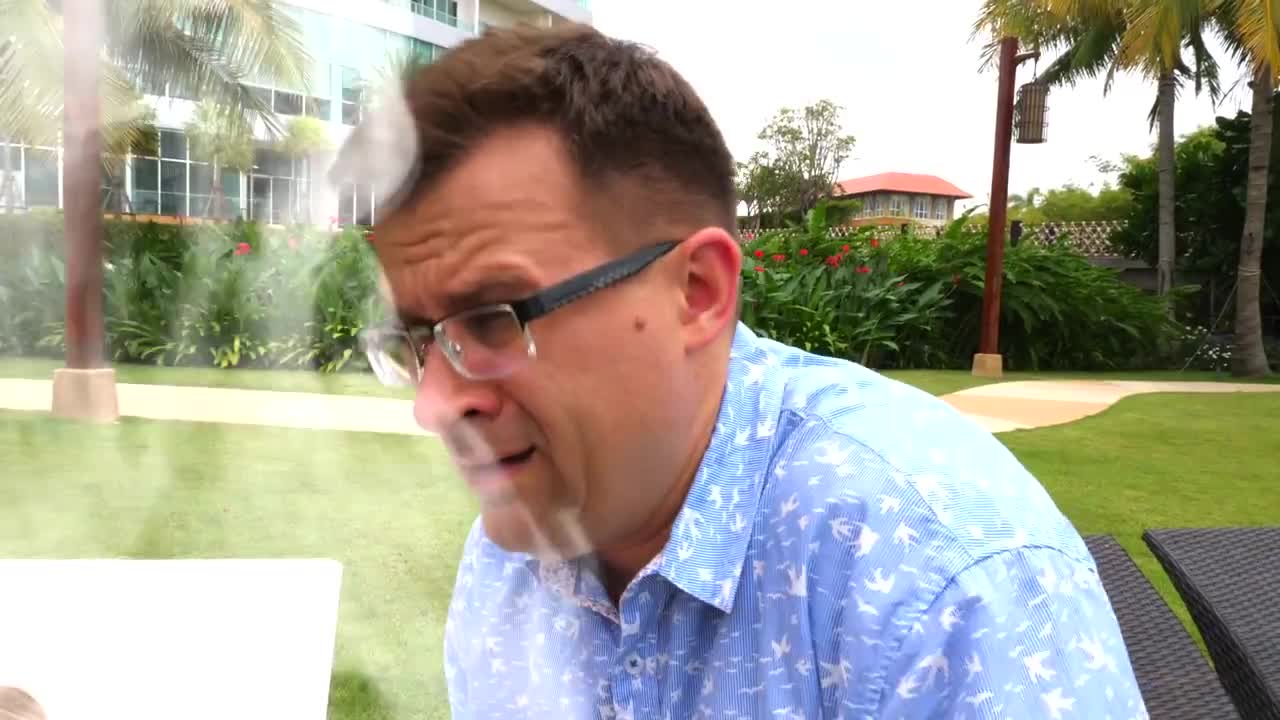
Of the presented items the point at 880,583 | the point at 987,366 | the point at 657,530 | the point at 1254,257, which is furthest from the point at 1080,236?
the point at 880,583

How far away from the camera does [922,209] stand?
4.02 feet

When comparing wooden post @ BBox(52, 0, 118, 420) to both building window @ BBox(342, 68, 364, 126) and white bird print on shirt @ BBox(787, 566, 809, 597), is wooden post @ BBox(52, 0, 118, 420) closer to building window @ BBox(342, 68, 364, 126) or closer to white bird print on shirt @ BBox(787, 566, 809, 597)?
building window @ BBox(342, 68, 364, 126)

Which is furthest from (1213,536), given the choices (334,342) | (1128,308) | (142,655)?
(1128,308)

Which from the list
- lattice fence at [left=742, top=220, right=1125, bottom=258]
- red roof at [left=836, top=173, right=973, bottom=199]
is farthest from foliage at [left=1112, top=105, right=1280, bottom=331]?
red roof at [left=836, top=173, right=973, bottom=199]

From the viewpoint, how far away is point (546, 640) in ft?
3.05

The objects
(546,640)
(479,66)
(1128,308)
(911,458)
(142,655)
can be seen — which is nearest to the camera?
(479,66)

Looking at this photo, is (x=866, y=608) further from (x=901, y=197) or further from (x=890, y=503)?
(x=901, y=197)

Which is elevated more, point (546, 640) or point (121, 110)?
point (121, 110)

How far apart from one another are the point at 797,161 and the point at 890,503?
456mm

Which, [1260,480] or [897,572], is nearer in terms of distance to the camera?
[897,572]

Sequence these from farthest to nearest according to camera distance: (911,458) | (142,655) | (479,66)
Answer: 1. (142,655)
2. (911,458)
3. (479,66)

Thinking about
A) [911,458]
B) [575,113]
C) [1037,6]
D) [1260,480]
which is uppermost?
[1037,6]

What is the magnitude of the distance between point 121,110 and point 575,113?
19.9 inches

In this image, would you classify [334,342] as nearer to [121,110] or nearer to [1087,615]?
[121,110]
